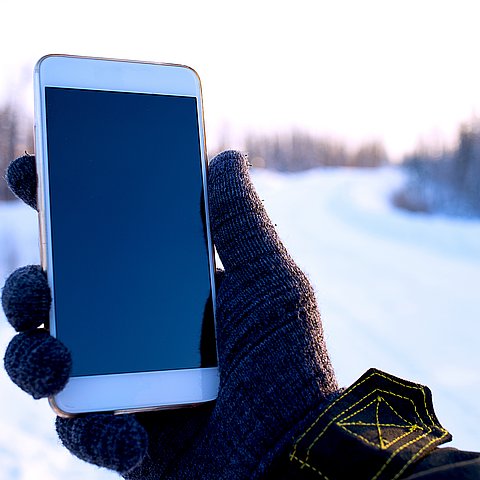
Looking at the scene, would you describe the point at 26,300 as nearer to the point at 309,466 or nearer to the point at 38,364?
the point at 38,364

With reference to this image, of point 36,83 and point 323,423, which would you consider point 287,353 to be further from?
point 36,83

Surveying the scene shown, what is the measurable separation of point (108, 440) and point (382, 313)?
309cm

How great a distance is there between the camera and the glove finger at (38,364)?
3.04ft

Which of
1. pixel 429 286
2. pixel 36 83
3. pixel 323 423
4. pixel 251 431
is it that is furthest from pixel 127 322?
pixel 429 286

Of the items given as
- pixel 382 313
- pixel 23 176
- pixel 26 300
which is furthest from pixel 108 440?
pixel 382 313

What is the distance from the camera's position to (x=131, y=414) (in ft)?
3.37

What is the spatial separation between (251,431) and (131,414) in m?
0.23

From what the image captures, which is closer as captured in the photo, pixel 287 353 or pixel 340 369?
pixel 287 353

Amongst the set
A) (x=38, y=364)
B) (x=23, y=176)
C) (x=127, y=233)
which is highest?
(x=23, y=176)

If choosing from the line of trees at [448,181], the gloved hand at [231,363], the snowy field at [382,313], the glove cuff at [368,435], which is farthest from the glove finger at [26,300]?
the line of trees at [448,181]

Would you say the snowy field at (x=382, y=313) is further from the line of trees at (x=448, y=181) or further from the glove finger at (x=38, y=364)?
the line of trees at (x=448, y=181)

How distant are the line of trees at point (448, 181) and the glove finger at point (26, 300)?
1473 cm

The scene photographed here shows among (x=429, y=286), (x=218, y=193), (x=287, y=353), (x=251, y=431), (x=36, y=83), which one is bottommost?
(x=429, y=286)

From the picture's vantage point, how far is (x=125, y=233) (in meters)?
1.11
